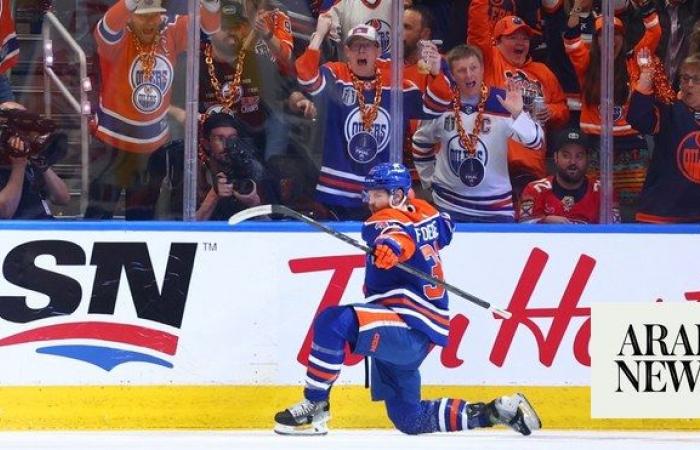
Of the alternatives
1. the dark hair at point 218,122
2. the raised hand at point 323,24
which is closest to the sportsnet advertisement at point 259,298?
the dark hair at point 218,122

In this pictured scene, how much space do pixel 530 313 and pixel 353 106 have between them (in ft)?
3.81

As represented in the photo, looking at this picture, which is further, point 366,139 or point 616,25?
point 616,25

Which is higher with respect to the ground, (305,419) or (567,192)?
(567,192)

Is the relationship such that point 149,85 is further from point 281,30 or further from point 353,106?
point 353,106

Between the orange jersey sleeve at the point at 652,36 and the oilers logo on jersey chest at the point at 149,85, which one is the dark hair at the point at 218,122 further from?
the orange jersey sleeve at the point at 652,36

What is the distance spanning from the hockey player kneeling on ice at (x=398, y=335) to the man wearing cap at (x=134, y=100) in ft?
3.32

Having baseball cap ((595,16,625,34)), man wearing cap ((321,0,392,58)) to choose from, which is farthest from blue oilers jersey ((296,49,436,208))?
baseball cap ((595,16,625,34))

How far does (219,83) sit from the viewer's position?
623cm

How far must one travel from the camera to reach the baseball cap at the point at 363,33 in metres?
6.36

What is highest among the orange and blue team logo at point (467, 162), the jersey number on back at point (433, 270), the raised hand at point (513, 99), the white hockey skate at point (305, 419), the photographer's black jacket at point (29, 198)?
the raised hand at point (513, 99)

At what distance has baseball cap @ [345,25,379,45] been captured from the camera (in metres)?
6.36

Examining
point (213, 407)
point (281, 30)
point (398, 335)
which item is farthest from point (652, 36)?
point (213, 407)

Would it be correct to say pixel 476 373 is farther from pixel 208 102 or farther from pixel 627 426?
pixel 208 102

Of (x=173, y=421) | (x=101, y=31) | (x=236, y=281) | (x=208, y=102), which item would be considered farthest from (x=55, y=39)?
(x=173, y=421)
